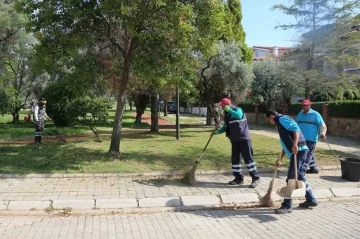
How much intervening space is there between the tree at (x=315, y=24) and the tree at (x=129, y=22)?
251 inches

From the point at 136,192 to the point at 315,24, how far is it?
1113 centimetres

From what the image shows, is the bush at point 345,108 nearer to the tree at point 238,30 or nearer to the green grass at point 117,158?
the tree at point 238,30

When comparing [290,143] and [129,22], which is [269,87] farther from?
[290,143]

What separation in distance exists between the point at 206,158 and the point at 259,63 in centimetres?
2097

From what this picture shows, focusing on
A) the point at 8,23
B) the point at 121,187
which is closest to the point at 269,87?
the point at 8,23

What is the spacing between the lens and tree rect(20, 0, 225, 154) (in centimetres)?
880

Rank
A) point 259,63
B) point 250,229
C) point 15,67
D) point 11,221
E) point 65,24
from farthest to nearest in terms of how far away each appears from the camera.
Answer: point 259,63 < point 15,67 < point 65,24 < point 11,221 < point 250,229

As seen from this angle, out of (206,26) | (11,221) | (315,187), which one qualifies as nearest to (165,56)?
(206,26)

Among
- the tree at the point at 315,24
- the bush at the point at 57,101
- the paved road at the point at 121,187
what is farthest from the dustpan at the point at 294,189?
the bush at the point at 57,101

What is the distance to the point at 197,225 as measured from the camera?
5527mm

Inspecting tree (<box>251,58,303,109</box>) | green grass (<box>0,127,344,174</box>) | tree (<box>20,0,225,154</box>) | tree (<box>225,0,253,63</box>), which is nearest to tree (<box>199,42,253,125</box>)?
tree (<box>225,0,253,63</box>)

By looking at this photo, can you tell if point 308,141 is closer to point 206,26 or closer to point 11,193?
point 206,26

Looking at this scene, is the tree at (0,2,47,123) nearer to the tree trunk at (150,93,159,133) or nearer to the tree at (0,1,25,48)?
the tree at (0,1,25,48)

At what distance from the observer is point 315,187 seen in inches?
303
